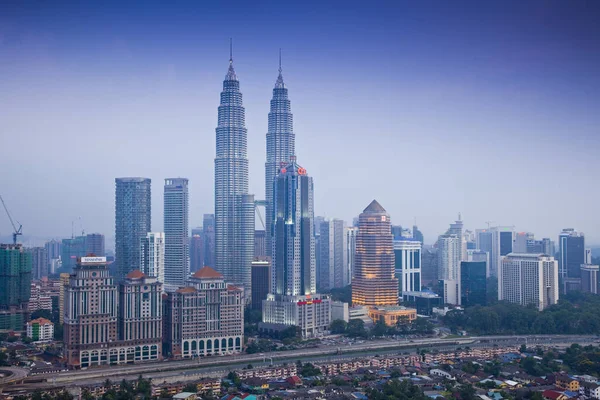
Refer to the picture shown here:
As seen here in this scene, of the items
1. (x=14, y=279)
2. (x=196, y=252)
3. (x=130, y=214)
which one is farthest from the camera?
(x=196, y=252)

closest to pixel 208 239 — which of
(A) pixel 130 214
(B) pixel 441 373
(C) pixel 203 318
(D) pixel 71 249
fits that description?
(D) pixel 71 249

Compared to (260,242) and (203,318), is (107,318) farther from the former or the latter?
(260,242)

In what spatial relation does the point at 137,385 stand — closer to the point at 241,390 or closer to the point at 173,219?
the point at 241,390

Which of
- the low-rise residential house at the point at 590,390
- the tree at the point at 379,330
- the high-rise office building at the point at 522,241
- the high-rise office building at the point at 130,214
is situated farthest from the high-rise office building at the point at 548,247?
the low-rise residential house at the point at 590,390

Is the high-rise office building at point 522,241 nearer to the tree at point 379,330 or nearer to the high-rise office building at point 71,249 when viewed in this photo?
the tree at point 379,330

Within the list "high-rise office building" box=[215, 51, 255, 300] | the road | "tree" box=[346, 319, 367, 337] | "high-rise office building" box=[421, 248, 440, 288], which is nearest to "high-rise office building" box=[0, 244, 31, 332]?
the road
